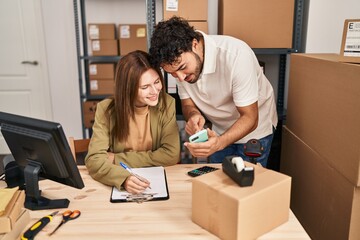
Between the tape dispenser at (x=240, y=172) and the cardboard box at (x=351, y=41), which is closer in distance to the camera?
the tape dispenser at (x=240, y=172)

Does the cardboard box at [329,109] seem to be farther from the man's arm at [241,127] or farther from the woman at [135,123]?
the woman at [135,123]

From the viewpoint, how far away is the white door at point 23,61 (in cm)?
333

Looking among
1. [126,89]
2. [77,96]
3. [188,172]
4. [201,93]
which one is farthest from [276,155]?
[77,96]

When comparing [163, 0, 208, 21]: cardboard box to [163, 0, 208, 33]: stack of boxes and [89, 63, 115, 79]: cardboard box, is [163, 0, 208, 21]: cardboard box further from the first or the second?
[89, 63, 115, 79]: cardboard box

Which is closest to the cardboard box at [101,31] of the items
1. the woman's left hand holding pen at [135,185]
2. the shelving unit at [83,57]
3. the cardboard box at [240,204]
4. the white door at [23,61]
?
the shelving unit at [83,57]

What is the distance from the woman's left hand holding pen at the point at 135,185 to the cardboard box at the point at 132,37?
185 cm

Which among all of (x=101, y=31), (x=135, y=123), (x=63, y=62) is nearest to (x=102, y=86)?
(x=101, y=31)

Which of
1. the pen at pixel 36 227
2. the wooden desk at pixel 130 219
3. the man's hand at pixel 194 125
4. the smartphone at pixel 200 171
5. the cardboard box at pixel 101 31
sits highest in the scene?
the cardboard box at pixel 101 31

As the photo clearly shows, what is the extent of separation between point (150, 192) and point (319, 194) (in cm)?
83

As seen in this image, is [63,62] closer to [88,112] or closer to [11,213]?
[88,112]

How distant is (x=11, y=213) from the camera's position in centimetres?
95

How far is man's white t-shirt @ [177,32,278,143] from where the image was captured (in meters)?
1.54

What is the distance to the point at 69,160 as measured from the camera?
1.06 metres

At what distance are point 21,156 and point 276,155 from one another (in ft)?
5.42
